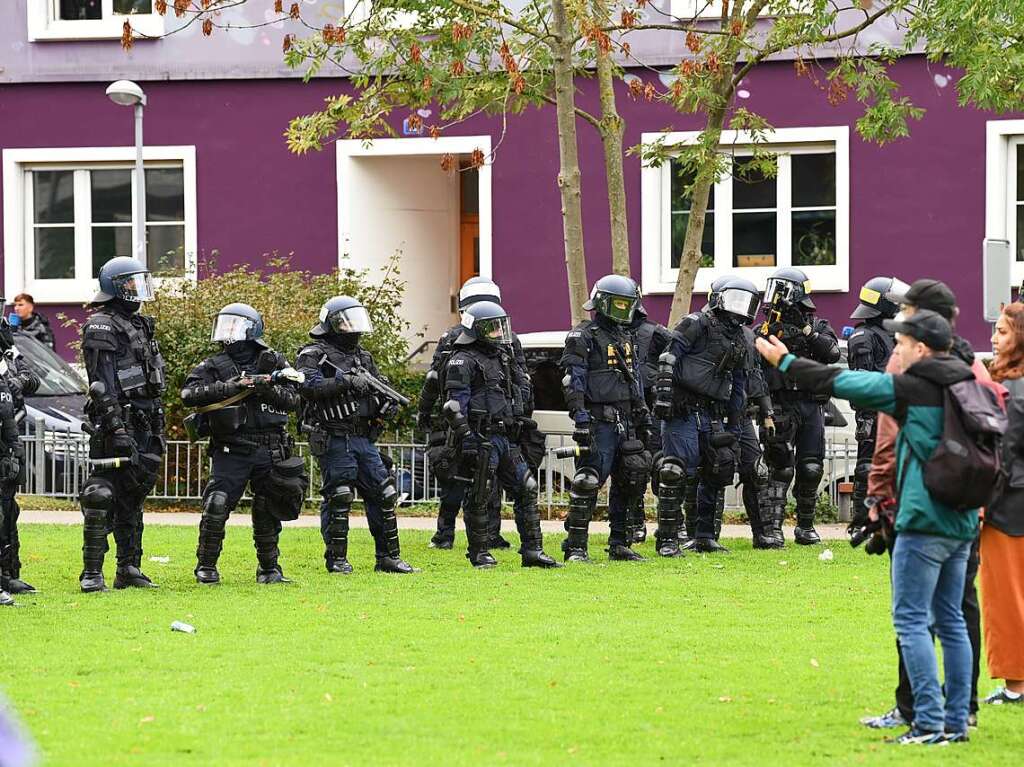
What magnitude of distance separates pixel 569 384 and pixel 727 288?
1499 mm

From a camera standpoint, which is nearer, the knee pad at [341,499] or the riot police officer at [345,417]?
the riot police officer at [345,417]

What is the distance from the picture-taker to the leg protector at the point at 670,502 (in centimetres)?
1359

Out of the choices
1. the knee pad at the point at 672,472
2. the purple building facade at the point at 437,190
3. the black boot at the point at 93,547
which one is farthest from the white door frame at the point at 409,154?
the black boot at the point at 93,547

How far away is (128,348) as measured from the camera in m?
11.6

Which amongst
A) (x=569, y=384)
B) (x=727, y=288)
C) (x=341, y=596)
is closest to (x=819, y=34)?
(x=727, y=288)

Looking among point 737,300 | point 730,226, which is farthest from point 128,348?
point 730,226

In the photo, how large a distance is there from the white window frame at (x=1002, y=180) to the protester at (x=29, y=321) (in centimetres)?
1167

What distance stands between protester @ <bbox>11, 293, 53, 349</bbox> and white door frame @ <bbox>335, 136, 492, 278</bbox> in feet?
13.0

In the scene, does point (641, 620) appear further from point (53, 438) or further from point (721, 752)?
point (53, 438)

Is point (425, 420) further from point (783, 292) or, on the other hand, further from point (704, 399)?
point (783, 292)

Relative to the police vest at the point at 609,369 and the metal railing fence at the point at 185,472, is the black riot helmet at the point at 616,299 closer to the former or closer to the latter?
the police vest at the point at 609,369

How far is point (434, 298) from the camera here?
25.5 m

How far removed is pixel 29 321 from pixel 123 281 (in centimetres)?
1026

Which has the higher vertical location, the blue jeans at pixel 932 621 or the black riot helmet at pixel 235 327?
the black riot helmet at pixel 235 327
